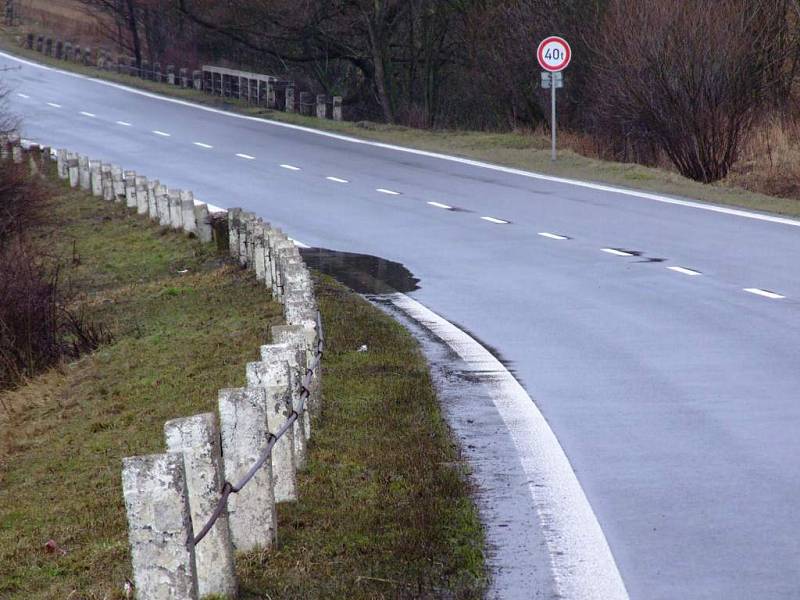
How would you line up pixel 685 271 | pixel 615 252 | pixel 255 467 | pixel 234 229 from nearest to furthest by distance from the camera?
pixel 255 467 < pixel 685 271 < pixel 615 252 < pixel 234 229

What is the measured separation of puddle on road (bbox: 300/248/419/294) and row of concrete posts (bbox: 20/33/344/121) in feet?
77.2

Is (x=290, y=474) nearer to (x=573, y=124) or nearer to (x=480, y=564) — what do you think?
(x=480, y=564)

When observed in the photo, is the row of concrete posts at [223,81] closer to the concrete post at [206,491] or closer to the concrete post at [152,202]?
the concrete post at [152,202]

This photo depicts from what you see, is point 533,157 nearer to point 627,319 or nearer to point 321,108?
point 321,108

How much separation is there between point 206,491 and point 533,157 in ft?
83.2

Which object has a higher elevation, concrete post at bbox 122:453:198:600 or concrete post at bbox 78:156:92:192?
concrete post at bbox 122:453:198:600

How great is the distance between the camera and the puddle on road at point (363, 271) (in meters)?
16.3

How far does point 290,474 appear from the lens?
24.5 ft

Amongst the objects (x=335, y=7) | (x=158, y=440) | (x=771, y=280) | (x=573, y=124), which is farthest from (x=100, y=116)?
(x=158, y=440)

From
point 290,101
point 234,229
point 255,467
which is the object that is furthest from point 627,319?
point 290,101

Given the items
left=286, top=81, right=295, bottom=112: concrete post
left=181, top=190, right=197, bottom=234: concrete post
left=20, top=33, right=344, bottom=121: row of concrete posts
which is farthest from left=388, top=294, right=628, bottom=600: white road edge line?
left=286, top=81, right=295, bottom=112: concrete post

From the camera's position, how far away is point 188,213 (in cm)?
2258

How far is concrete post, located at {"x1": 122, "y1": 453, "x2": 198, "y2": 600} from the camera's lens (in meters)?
5.37

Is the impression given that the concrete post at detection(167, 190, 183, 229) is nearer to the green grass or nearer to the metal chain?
the green grass
